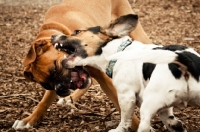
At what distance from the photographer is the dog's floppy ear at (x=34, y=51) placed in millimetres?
4738

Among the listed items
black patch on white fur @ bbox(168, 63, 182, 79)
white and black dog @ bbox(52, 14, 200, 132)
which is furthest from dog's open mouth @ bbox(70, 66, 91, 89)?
black patch on white fur @ bbox(168, 63, 182, 79)

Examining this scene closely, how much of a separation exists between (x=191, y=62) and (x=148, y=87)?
1.42 feet

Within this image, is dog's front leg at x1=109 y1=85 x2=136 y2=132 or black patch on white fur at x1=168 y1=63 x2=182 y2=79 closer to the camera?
black patch on white fur at x1=168 y1=63 x2=182 y2=79

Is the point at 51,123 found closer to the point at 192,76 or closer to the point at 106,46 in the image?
the point at 106,46

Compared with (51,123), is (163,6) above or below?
above

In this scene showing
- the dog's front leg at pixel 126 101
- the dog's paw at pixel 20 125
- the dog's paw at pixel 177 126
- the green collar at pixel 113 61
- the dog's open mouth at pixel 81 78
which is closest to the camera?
the dog's front leg at pixel 126 101

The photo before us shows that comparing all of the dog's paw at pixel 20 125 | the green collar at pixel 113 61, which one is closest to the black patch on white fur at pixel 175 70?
the green collar at pixel 113 61

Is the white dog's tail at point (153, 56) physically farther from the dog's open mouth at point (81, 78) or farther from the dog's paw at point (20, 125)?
the dog's paw at point (20, 125)

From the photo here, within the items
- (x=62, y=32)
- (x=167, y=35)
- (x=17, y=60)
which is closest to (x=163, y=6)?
(x=167, y=35)

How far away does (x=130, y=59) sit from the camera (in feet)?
12.4

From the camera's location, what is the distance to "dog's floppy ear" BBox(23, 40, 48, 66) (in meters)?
4.74

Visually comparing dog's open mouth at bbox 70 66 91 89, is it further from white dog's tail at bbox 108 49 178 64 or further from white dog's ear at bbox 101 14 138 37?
white dog's tail at bbox 108 49 178 64

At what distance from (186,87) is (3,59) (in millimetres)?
4836

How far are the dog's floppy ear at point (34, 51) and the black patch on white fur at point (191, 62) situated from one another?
1.77 meters
